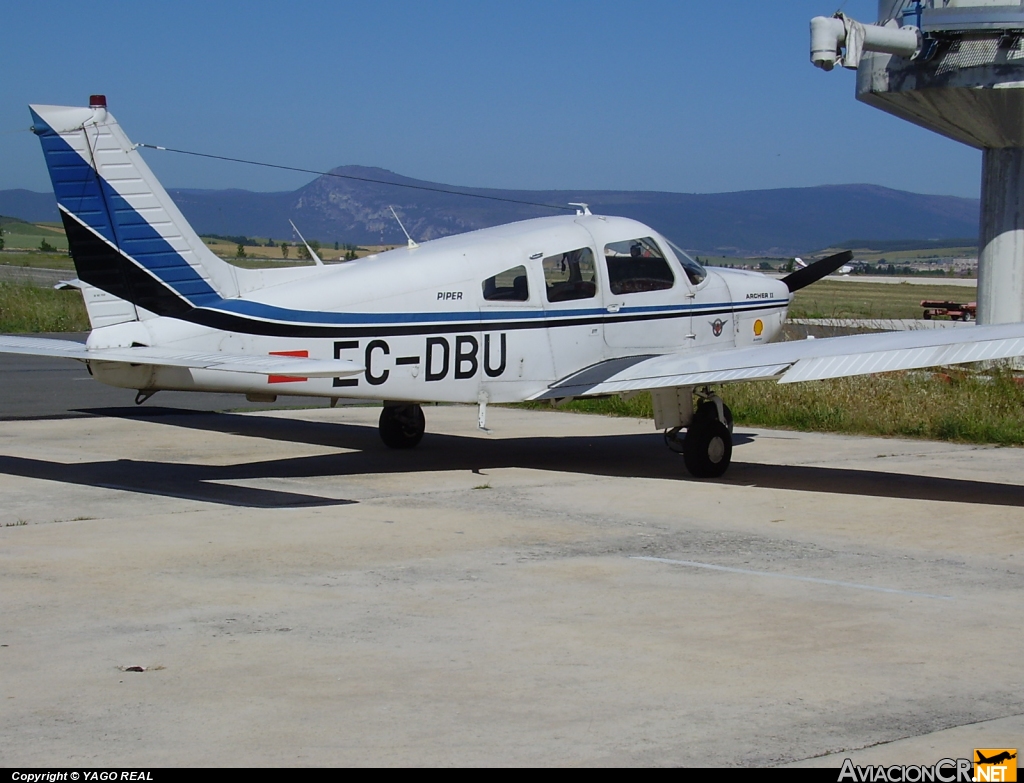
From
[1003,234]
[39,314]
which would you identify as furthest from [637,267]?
[39,314]

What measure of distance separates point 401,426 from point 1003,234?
632 inches

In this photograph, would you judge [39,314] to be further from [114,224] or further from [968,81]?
[968,81]

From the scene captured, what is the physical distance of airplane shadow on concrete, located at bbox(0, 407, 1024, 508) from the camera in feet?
38.5

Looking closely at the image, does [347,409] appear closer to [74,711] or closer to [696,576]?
[696,576]

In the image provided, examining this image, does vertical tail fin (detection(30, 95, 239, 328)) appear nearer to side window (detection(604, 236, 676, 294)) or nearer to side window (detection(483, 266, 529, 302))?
side window (detection(483, 266, 529, 302))

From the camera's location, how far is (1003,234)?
2545 centimetres

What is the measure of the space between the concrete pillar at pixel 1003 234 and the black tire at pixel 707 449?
14.5 m

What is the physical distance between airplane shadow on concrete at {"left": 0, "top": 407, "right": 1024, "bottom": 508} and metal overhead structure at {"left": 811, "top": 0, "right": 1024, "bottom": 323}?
412 inches

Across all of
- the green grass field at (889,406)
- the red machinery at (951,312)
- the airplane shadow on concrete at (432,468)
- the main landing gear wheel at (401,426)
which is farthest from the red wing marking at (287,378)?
the red machinery at (951,312)

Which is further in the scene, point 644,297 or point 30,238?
point 30,238

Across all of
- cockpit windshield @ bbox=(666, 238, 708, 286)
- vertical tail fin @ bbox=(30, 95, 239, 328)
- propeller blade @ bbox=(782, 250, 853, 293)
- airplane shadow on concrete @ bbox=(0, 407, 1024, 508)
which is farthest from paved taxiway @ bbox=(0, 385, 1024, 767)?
propeller blade @ bbox=(782, 250, 853, 293)

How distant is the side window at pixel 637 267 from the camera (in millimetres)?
13430

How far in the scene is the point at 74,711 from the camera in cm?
556

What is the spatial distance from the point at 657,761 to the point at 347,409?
13798mm
